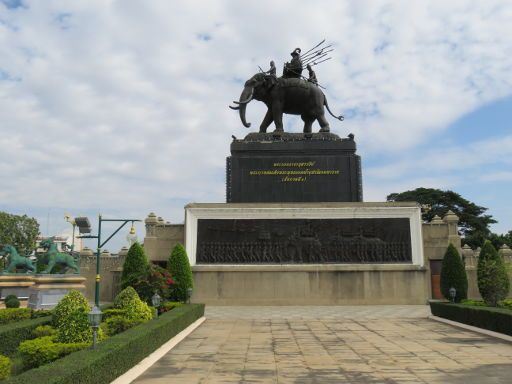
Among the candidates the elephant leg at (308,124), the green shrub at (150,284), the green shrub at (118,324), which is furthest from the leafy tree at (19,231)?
the green shrub at (118,324)

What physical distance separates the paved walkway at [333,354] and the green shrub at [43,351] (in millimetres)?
1418

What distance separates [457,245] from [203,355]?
16940 millimetres

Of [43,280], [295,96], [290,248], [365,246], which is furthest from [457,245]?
[43,280]

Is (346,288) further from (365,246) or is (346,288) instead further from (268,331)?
(268,331)

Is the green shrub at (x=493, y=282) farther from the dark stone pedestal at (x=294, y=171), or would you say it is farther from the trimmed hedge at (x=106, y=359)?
the trimmed hedge at (x=106, y=359)

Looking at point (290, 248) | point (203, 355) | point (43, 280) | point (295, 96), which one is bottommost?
point (203, 355)

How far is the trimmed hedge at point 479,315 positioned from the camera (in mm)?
12131

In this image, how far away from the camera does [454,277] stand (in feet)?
64.2

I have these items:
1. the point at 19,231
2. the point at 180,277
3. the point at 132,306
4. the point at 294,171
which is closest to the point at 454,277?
the point at 294,171

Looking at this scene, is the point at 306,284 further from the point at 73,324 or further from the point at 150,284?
the point at 73,324

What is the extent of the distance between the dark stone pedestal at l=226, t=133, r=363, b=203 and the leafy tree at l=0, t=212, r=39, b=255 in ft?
122

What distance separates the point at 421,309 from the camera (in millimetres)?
19750

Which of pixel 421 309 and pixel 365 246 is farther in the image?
pixel 365 246

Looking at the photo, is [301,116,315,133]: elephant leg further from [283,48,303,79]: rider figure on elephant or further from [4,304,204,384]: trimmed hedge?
[4,304,204,384]: trimmed hedge
